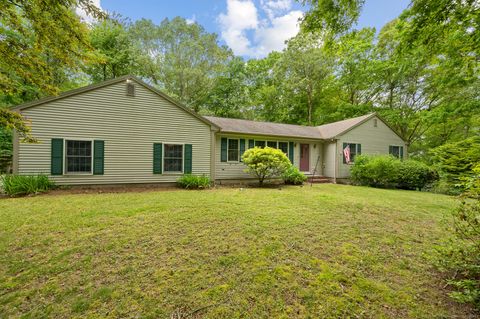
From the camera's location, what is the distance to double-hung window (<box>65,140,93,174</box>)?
8.56 metres

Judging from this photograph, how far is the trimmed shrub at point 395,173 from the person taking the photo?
11844mm

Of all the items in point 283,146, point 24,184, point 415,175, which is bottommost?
point 24,184

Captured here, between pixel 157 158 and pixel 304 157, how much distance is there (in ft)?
32.1

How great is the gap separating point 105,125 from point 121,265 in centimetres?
781

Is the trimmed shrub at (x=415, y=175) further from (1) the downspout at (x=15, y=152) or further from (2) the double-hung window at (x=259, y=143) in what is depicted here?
(1) the downspout at (x=15, y=152)

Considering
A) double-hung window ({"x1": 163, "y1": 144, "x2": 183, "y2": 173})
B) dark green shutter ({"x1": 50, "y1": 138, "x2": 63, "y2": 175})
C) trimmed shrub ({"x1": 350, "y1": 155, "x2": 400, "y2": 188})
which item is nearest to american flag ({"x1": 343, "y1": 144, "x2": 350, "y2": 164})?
trimmed shrub ({"x1": 350, "y1": 155, "x2": 400, "y2": 188})

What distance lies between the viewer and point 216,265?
3045mm

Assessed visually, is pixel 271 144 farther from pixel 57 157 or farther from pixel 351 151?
pixel 57 157

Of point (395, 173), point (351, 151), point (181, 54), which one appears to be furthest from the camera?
point (181, 54)

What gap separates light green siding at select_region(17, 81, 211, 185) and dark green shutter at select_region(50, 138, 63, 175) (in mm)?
167

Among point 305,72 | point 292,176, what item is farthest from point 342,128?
point 305,72

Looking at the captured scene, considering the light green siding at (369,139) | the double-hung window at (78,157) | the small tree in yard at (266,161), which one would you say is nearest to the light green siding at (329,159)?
the light green siding at (369,139)

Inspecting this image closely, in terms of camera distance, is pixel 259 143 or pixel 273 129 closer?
pixel 259 143

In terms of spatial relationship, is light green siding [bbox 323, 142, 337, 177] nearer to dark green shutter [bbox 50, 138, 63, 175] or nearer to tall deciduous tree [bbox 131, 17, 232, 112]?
tall deciduous tree [bbox 131, 17, 232, 112]
